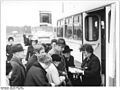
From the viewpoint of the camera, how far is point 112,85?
147 inches

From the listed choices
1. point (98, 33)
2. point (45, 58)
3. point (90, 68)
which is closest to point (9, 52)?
point (45, 58)

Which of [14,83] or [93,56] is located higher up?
[93,56]

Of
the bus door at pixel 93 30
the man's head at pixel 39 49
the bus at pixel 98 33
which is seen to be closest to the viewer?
the bus at pixel 98 33

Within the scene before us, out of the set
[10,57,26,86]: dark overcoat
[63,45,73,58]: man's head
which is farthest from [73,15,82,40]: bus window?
[10,57,26,86]: dark overcoat

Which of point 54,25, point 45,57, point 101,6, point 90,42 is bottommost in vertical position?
point 45,57

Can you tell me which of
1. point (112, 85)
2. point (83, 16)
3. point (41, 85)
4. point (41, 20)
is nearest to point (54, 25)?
point (41, 20)

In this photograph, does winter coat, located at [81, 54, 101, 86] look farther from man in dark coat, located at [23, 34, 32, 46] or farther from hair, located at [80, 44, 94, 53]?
man in dark coat, located at [23, 34, 32, 46]

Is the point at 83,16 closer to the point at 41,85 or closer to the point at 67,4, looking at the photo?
the point at 67,4

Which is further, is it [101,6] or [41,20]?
[41,20]

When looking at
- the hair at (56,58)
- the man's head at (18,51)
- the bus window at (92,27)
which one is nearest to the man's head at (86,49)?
the bus window at (92,27)

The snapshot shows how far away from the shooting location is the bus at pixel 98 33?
144 inches

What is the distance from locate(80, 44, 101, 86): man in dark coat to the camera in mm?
3811

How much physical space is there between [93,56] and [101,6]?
2.62ft

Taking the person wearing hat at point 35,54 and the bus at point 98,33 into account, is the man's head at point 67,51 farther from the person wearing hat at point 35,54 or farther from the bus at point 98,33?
the person wearing hat at point 35,54
